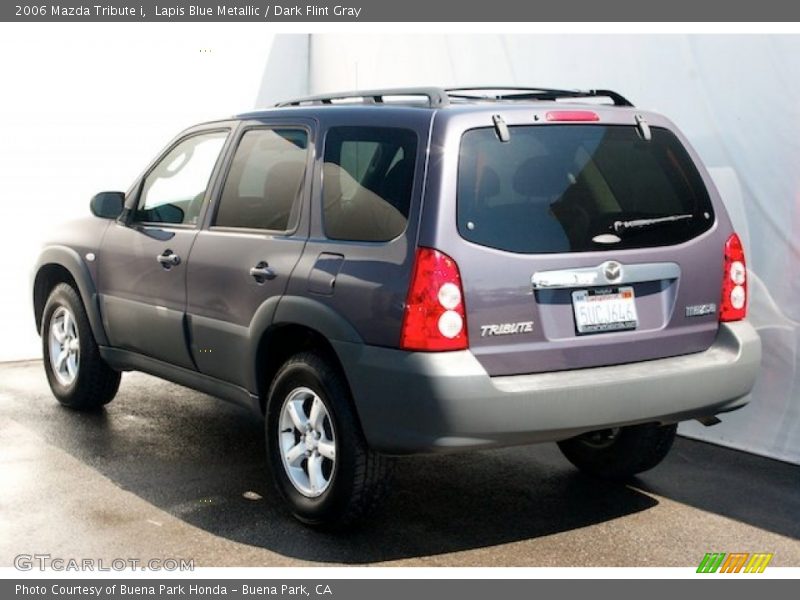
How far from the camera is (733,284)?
16.1 feet

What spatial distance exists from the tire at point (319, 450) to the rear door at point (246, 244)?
0.32 meters

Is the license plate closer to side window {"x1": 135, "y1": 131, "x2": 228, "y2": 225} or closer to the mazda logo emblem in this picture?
the mazda logo emblem

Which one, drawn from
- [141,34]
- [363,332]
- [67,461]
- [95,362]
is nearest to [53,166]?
[141,34]

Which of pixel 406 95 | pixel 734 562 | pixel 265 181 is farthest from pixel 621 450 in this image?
pixel 265 181

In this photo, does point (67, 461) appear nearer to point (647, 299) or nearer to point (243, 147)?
point (243, 147)

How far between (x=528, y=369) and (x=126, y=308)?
277cm

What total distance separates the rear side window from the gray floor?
1.31 meters

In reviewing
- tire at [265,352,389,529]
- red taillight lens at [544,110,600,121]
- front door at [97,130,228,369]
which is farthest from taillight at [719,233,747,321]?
front door at [97,130,228,369]

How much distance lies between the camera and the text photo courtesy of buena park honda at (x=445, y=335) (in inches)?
169

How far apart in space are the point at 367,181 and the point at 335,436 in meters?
1.08

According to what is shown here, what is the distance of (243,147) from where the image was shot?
5.52m

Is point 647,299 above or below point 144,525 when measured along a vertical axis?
above

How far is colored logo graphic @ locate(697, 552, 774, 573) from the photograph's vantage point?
14.7ft

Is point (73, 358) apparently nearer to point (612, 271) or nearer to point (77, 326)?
point (77, 326)
